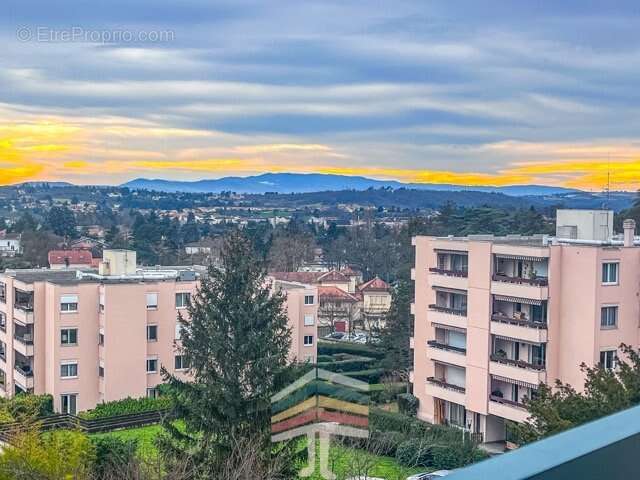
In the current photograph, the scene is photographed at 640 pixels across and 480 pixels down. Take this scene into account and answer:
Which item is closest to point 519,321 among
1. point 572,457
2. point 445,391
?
point 445,391

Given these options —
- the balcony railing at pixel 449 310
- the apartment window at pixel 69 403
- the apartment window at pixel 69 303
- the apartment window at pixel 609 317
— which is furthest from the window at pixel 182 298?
the apartment window at pixel 609 317

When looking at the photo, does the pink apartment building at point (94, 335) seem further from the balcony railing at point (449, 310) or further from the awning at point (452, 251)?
the awning at point (452, 251)

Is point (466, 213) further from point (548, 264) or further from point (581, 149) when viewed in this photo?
point (548, 264)

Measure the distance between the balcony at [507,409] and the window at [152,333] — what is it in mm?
5408

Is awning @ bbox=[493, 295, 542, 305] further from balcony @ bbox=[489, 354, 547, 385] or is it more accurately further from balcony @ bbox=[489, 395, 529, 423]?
balcony @ bbox=[489, 395, 529, 423]

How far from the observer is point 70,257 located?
2373 centimetres

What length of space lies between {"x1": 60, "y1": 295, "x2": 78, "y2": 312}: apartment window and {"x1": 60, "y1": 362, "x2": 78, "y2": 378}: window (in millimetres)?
831

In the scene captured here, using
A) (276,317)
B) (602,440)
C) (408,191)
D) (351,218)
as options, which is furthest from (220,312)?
(351,218)

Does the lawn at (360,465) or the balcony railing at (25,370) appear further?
the balcony railing at (25,370)


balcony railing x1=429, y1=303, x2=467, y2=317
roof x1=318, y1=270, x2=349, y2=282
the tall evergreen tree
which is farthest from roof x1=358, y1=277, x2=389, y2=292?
the tall evergreen tree

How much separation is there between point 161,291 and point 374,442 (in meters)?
7.15

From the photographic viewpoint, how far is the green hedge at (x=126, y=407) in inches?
470

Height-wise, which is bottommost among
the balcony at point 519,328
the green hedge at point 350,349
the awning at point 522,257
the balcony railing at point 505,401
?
the green hedge at point 350,349

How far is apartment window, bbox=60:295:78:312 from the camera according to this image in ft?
43.0
